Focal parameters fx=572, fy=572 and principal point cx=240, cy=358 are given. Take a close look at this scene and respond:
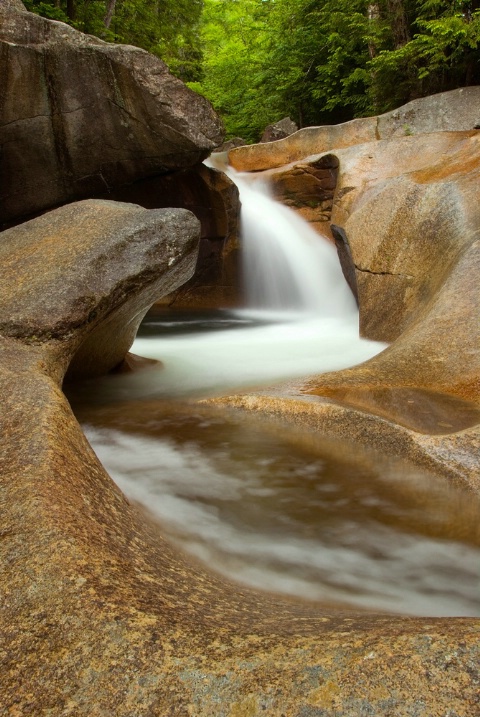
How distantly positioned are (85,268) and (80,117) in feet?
19.8

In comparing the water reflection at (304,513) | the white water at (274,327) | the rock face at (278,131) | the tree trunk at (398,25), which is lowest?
Answer: the water reflection at (304,513)

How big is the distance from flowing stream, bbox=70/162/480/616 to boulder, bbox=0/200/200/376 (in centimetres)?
78

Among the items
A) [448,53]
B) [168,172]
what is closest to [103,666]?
[168,172]

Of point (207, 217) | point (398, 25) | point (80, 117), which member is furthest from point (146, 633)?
point (398, 25)

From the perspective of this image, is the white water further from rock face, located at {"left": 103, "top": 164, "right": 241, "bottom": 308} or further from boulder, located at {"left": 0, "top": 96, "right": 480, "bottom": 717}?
boulder, located at {"left": 0, "top": 96, "right": 480, "bottom": 717}

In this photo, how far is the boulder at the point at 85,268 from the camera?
12.6ft

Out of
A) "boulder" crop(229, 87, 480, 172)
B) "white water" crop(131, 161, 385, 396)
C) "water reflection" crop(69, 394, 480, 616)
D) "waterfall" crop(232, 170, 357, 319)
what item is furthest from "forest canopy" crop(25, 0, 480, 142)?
"water reflection" crop(69, 394, 480, 616)

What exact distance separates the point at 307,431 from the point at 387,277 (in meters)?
4.01

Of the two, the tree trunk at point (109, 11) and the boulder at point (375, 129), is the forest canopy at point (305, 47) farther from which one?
the boulder at point (375, 129)

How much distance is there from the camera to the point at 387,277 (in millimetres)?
7246

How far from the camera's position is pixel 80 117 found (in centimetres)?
907

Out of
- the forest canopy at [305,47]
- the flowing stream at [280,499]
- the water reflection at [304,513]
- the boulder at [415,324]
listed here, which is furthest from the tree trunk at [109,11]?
the water reflection at [304,513]

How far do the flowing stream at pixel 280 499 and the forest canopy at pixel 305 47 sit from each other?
10.1 metres

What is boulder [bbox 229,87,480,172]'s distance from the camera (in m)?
12.0
